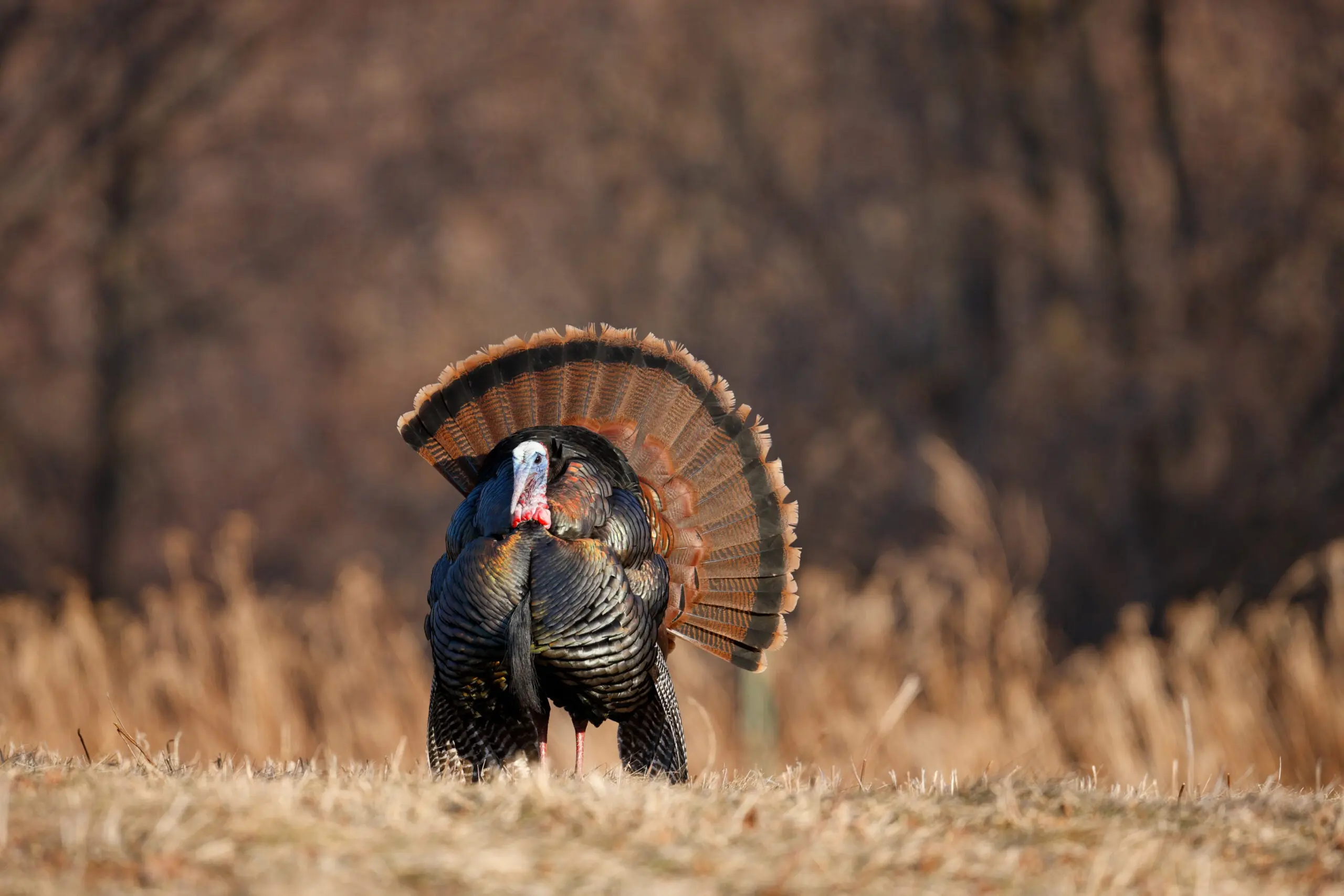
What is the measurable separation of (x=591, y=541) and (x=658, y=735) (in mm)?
745

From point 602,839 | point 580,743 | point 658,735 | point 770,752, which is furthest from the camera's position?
point 770,752

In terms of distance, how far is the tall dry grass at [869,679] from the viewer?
6109 millimetres

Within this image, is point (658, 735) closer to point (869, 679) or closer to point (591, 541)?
point (591, 541)

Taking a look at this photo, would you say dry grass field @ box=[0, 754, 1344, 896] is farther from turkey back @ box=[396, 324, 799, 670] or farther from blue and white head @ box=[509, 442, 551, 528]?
turkey back @ box=[396, 324, 799, 670]

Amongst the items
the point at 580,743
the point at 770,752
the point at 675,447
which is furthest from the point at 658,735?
the point at 770,752

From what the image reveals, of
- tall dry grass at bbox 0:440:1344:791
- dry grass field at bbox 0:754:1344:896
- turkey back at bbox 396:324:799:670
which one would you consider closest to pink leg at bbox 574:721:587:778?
turkey back at bbox 396:324:799:670

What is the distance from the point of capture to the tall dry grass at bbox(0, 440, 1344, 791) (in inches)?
241

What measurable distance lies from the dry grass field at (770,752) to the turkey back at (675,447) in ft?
1.31

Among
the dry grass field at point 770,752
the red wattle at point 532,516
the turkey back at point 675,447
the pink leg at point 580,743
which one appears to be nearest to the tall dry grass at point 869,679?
the dry grass field at point 770,752

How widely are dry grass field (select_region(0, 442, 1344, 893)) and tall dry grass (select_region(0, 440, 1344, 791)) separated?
2 centimetres

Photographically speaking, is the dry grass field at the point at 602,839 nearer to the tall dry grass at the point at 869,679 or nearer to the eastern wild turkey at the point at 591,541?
the eastern wild turkey at the point at 591,541

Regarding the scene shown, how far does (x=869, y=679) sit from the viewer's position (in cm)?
694

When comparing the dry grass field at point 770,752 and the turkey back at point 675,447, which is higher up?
the turkey back at point 675,447

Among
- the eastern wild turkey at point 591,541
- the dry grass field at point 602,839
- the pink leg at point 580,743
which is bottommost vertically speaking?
the dry grass field at point 602,839
